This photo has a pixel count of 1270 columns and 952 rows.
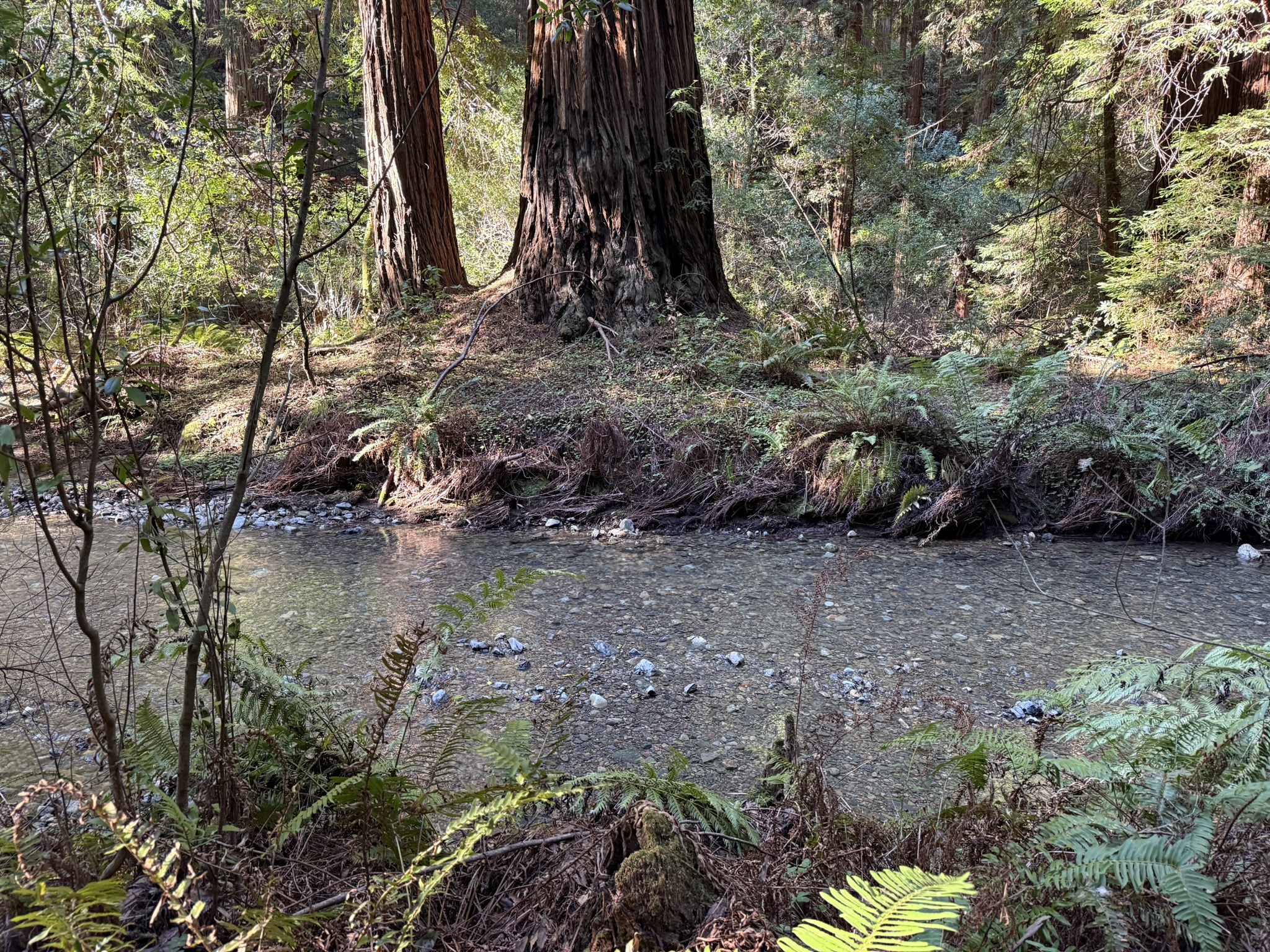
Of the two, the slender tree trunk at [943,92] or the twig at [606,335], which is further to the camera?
the slender tree trunk at [943,92]

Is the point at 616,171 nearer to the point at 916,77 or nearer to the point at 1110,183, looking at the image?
the point at 1110,183

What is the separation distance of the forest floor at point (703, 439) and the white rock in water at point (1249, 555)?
0.23 metres

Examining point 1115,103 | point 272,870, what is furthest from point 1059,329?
point 272,870

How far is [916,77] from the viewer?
16750mm

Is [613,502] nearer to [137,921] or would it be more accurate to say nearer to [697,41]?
[137,921]

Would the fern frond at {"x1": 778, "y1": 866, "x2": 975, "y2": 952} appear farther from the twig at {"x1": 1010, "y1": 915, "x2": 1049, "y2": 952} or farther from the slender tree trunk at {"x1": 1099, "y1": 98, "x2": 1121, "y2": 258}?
the slender tree trunk at {"x1": 1099, "y1": 98, "x2": 1121, "y2": 258}

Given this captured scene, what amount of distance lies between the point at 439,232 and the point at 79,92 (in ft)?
12.1

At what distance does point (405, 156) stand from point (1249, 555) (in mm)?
7564

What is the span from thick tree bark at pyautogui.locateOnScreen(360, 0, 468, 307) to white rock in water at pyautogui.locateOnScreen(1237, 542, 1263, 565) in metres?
6.70

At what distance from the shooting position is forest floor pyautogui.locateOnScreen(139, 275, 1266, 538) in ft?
15.8

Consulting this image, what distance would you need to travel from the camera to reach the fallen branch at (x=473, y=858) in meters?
1.20

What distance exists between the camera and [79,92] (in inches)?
296

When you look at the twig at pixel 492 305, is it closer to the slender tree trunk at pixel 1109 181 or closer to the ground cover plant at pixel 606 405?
the ground cover plant at pixel 606 405

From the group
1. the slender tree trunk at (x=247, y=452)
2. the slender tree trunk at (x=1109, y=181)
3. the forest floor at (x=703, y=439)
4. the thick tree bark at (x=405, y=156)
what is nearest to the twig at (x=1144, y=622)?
the forest floor at (x=703, y=439)
